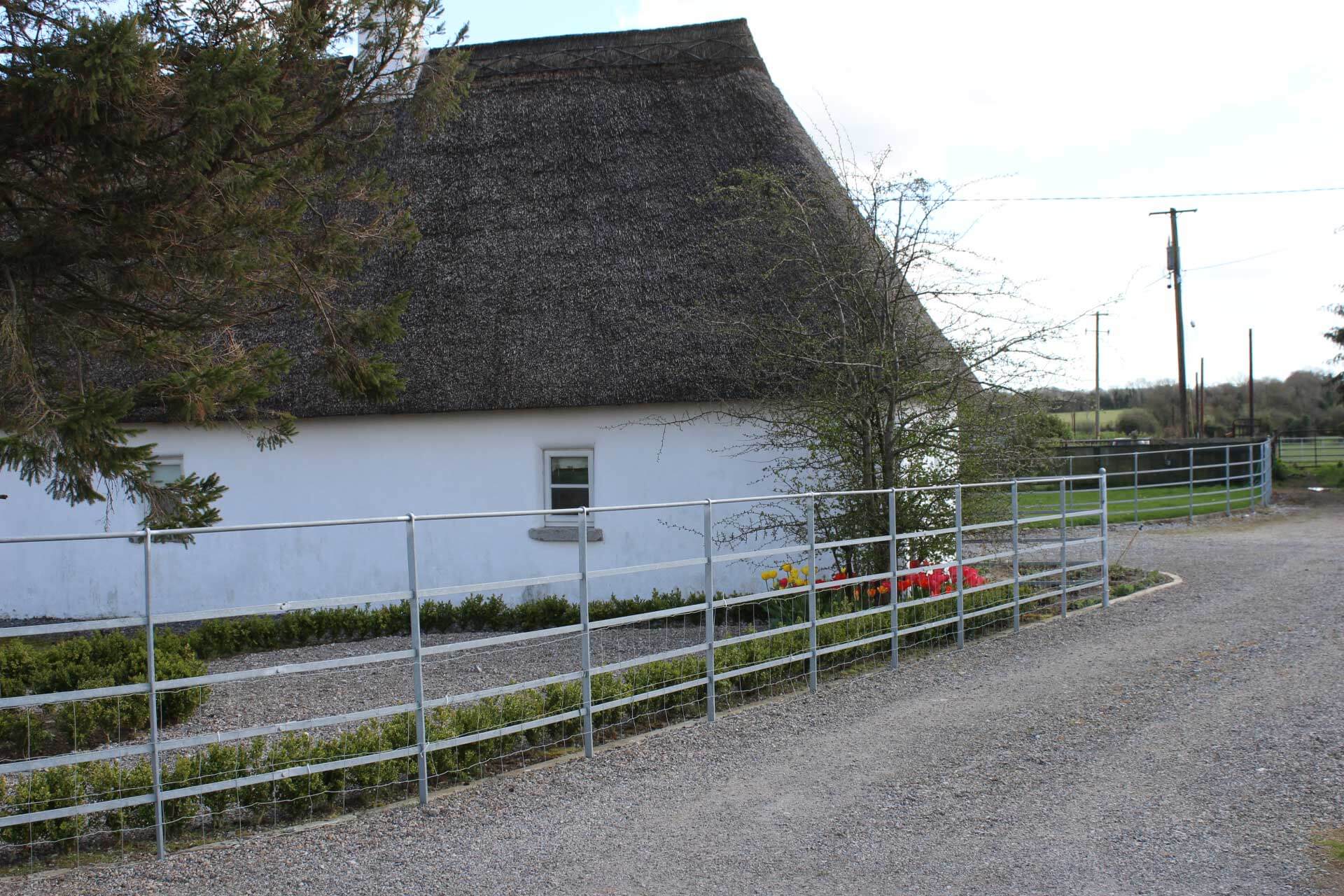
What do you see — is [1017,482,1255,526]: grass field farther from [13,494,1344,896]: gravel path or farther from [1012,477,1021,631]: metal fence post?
[13,494,1344,896]: gravel path

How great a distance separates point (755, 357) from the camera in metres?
10.2

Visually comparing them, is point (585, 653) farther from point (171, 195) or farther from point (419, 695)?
point (171, 195)

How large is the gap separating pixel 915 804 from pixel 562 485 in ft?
23.7

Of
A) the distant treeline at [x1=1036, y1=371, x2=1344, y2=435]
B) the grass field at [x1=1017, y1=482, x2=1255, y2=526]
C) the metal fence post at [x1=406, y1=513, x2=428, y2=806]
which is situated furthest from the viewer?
the distant treeline at [x1=1036, y1=371, x2=1344, y2=435]

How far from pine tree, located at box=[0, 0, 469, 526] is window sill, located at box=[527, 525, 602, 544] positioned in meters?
3.19

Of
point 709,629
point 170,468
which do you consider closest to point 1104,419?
point 170,468

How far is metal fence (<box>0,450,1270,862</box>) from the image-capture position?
15.4 ft

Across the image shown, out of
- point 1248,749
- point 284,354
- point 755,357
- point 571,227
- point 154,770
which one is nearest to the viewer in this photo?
point 154,770

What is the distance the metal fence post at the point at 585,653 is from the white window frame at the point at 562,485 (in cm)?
561

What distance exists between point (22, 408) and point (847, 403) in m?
6.08

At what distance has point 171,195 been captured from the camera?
677cm

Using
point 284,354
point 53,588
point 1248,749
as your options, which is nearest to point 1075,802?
point 1248,749

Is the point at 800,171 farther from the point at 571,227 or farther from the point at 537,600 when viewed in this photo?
the point at 537,600

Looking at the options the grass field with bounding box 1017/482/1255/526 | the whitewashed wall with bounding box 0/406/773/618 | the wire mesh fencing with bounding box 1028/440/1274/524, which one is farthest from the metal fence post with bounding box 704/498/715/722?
the wire mesh fencing with bounding box 1028/440/1274/524
